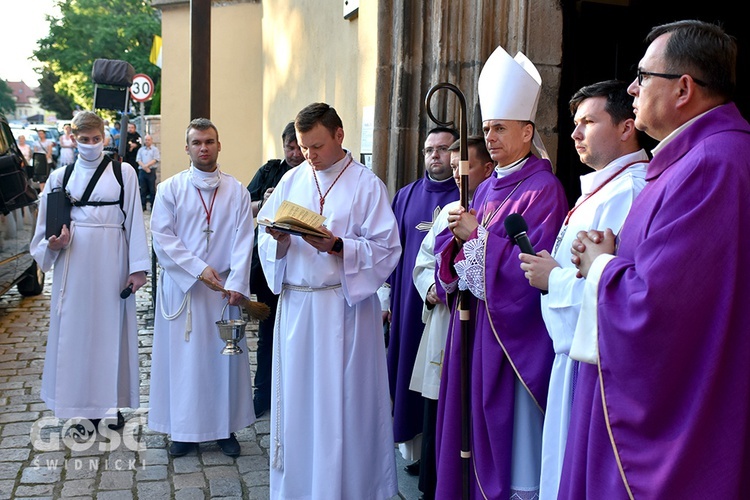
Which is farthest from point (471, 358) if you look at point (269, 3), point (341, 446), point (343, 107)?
point (269, 3)

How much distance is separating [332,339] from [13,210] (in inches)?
235

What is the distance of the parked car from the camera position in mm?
8414

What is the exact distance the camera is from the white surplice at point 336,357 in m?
4.03

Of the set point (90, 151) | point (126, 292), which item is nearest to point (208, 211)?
point (126, 292)

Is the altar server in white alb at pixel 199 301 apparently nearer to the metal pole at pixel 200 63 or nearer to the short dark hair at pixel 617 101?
the metal pole at pixel 200 63

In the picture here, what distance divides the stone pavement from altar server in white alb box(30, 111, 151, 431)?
250 mm

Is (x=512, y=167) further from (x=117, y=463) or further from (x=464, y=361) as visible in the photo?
(x=117, y=463)

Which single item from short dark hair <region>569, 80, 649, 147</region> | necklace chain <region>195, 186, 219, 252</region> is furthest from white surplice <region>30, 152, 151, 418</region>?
short dark hair <region>569, 80, 649, 147</region>

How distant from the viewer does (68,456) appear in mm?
4938

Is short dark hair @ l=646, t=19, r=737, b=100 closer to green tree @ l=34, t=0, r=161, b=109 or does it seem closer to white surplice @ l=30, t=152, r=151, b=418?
white surplice @ l=30, t=152, r=151, b=418

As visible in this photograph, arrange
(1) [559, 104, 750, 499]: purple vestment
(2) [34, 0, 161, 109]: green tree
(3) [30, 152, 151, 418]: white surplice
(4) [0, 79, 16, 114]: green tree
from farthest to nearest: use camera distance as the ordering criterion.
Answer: (4) [0, 79, 16, 114]: green tree < (2) [34, 0, 161, 109]: green tree < (3) [30, 152, 151, 418]: white surplice < (1) [559, 104, 750, 499]: purple vestment

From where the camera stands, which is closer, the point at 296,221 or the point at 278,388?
the point at 296,221

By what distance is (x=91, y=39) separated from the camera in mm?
44438

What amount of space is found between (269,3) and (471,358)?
401 inches
